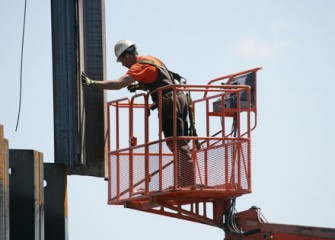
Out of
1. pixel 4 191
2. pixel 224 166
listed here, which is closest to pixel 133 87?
pixel 224 166

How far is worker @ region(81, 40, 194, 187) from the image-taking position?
19.8 metres

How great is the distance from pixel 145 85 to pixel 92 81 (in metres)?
0.80

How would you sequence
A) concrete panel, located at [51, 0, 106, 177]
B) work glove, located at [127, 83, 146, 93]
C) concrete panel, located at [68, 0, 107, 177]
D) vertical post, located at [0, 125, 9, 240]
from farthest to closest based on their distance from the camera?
concrete panel, located at [68, 0, 107, 177] < work glove, located at [127, 83, 146, 93] < concrete panel, located at [51, 0, 106, 177] < vertical post, located at [0, 125, 9, 240]

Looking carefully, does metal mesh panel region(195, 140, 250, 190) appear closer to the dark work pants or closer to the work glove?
the dark work pants

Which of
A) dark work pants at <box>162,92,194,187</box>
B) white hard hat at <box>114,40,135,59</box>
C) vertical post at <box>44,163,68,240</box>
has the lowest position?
vertical post at <box>44,163,68,240</box>

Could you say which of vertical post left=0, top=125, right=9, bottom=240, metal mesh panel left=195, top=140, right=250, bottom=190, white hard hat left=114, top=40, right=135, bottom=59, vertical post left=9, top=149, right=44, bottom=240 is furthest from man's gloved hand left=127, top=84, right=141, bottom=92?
vertical post left=0, top=125, right=9, bottom=240

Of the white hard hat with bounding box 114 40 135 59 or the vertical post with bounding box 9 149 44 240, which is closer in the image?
the vertical post with bounding box 9 149 44 240

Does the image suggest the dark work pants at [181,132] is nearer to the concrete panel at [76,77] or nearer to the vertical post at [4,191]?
the concrete panel at [76,77]

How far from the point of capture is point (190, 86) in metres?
19.3

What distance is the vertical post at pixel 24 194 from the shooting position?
60.3 ft

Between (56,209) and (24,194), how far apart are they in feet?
3.49

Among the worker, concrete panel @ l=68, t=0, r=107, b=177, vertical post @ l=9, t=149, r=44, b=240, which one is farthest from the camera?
concrete panel @ l=68, t=0, r=107, b=177

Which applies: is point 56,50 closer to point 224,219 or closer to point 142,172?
point 142,172

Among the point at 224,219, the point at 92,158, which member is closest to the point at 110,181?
the point at 92,158
